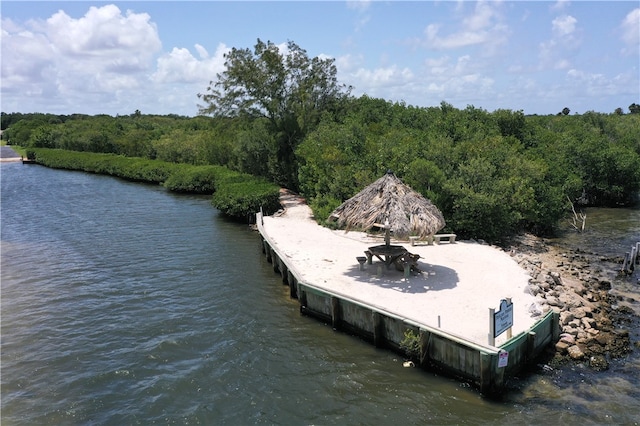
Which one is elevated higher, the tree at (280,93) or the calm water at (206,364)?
the tree at (280,93)

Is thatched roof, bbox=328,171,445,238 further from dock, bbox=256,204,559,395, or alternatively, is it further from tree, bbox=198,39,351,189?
tree, bbox=198,39,351,189

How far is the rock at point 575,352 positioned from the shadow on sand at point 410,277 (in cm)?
450

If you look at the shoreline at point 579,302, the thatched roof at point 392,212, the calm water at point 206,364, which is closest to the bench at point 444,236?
the shoreline at point 579,302

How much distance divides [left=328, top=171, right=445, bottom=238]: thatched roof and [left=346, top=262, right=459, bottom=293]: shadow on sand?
1.74 m

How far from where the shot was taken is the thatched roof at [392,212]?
779 inches

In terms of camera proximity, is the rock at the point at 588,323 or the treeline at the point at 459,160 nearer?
the rock at the point at 588,323

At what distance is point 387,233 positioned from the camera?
20047mm

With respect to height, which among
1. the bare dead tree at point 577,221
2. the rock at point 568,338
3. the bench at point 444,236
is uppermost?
the bench at point 444,236

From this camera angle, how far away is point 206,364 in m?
16.1

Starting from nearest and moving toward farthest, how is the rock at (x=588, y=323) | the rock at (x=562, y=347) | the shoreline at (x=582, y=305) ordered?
the rock at (x=562, y=347) < the shoreline at (x=582, y=305) < the rock at (x=588, y=323)

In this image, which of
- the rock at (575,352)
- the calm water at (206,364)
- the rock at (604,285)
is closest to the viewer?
the calm water at (206,364)

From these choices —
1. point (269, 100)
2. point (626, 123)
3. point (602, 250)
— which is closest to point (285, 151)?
point (269, 100)

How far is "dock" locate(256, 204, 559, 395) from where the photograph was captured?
14.4 meters

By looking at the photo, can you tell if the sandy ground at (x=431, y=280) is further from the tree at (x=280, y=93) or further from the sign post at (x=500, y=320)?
the tree at (x=280, y=93)
